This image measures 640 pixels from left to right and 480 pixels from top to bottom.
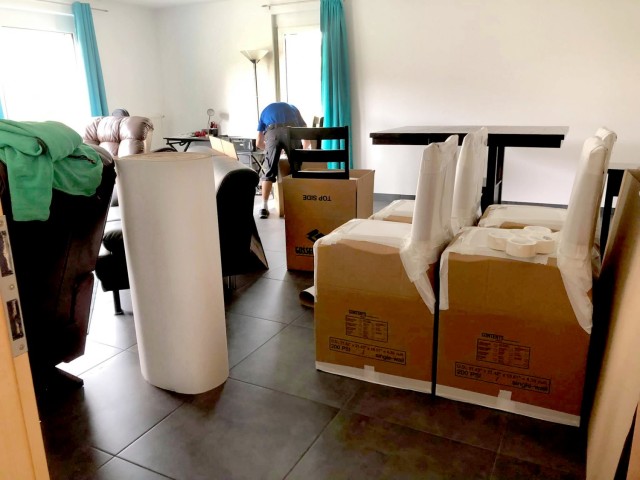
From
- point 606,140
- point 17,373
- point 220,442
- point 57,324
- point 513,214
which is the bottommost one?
point 220,442

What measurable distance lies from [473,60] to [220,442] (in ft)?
14.5

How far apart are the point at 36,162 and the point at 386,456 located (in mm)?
1417

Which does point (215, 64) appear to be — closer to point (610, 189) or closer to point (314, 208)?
point (314, 208)

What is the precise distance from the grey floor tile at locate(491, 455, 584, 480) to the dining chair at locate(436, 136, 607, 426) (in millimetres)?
260

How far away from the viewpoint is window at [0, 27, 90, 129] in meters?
5.40

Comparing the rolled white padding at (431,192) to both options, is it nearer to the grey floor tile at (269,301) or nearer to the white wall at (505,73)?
the grey floor tile at (269,301)

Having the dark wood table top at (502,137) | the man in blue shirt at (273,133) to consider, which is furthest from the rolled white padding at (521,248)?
the man in blue shirt at (273,133)

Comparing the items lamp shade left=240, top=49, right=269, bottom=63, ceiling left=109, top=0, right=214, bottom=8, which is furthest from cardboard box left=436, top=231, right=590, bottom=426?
ceiling left=109, top=0, right=214, bottom=8

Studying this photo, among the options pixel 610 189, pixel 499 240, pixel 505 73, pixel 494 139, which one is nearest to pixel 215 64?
pixel 505 73

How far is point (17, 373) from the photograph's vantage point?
0.59 metres

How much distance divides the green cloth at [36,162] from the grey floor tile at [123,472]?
81 centimetres

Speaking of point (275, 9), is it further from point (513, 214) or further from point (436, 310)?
point (436, 310)

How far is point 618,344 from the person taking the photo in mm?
1349

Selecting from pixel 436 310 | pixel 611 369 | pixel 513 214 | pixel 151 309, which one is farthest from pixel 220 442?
pixel 513 214
